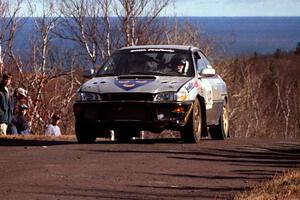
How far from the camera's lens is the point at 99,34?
38.8m

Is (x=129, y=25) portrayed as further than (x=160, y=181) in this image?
Yes

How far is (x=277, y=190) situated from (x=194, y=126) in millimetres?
5203

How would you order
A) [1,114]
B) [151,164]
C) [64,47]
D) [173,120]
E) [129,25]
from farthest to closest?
[64,47] → [129,25] → [1,114] → [173,120] → [151,164]

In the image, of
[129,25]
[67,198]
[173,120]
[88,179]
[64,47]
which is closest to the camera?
[67,198]

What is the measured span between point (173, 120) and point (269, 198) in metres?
5.33

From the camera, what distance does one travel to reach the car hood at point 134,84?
46.2 feet

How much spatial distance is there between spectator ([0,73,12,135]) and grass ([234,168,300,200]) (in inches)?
354

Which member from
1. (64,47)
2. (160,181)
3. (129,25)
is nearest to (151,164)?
(160,181)

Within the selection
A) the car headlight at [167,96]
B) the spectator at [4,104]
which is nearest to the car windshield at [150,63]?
the car headlight at [167,96]

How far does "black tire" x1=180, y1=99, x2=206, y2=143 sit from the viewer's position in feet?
47.2

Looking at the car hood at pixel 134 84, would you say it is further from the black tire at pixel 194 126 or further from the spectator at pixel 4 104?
the spectator at pixel 4 104

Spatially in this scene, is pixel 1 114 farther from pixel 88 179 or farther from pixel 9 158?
pixel 88 179

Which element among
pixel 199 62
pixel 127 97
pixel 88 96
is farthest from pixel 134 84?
pixel 199 62

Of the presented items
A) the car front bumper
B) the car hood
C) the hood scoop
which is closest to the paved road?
the car front bumper
